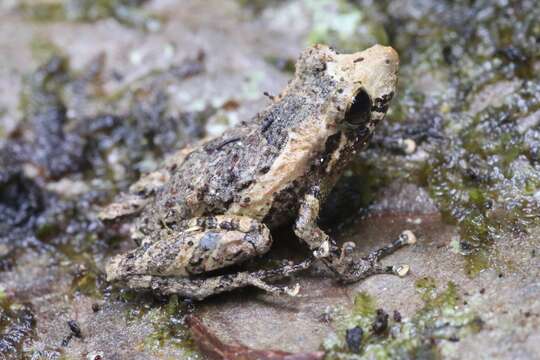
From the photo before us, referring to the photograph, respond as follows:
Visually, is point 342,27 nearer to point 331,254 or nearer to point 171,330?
point 331,254

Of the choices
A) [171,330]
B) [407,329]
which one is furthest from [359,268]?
[171,330]

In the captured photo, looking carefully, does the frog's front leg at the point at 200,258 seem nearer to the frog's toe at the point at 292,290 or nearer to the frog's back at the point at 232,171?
the frog's toe at the point at 292,290

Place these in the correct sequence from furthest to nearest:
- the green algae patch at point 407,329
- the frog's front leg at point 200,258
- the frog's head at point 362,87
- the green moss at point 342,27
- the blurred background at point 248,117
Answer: the green moss at point 342,27, the frog's head at point 362,87, the frog's front leg at point 200,258, the blurred background at point 248,117, the green algae patch at point 407,329

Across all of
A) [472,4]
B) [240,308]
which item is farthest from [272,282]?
[472,4]

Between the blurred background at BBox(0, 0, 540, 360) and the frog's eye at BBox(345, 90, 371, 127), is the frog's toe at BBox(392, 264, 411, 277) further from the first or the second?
the frog's eye at BBox(345, 90, 371, 127)

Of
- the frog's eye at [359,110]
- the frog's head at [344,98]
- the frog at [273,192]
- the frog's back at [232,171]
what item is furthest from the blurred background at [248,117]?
the frog's eye at [359,110]

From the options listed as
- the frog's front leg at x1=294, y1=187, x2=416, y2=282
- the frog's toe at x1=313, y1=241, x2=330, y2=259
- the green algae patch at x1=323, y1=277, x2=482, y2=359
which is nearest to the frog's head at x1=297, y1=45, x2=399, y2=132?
the frog's front leg at x1=294, y1=187, x2=416, y2=282

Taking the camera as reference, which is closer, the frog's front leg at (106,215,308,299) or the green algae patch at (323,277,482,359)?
the green algae patch at (323,277,482,359)
